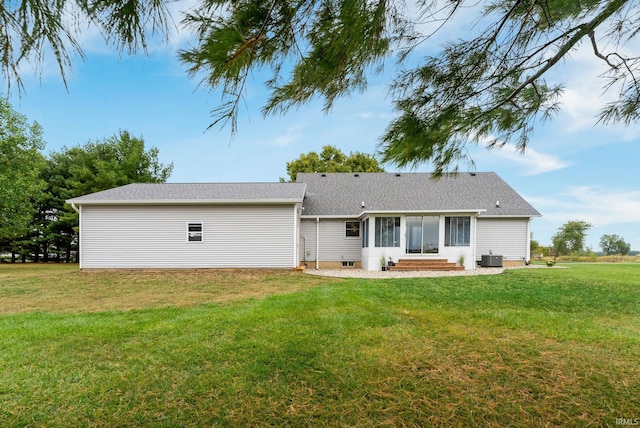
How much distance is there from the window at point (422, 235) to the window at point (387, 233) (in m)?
0.55

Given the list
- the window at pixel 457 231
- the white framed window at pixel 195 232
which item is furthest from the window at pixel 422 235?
the white framed window at pixel 195 232

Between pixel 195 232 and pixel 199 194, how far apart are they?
1.66 meters

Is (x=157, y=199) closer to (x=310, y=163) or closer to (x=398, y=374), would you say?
(x=398, y=374)

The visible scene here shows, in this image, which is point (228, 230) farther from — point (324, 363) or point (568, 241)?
point (568, 241)

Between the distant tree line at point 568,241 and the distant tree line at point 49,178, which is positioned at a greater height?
the distant tree line at point 49,178

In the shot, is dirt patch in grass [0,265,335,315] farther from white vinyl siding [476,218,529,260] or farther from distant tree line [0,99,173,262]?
white vinyl siding [476,218,529,260]

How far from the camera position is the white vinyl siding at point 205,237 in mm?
12781

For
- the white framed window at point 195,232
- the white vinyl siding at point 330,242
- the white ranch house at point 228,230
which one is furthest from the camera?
the white vinyl siding at point 330,242

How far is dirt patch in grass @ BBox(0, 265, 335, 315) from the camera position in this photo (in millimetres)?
6480

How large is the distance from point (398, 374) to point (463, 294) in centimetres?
472

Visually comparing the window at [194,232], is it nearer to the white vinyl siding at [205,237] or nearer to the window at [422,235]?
the white vinyl siding at [205,237]

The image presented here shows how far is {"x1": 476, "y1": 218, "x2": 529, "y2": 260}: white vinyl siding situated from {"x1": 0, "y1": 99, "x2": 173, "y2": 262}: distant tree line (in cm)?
2227

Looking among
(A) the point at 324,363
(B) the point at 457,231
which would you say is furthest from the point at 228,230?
(A) the point at 324,363

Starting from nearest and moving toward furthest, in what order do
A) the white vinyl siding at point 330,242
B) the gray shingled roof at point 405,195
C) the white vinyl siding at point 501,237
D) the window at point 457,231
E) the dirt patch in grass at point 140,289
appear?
1. the dirt patch in grass at point 140,289
2. the window at point 457,231
3. the gray shingled roof at point 405,195
4. the white vinyl siding at point 330,242
5. the white vinyl siding at point 501,237
